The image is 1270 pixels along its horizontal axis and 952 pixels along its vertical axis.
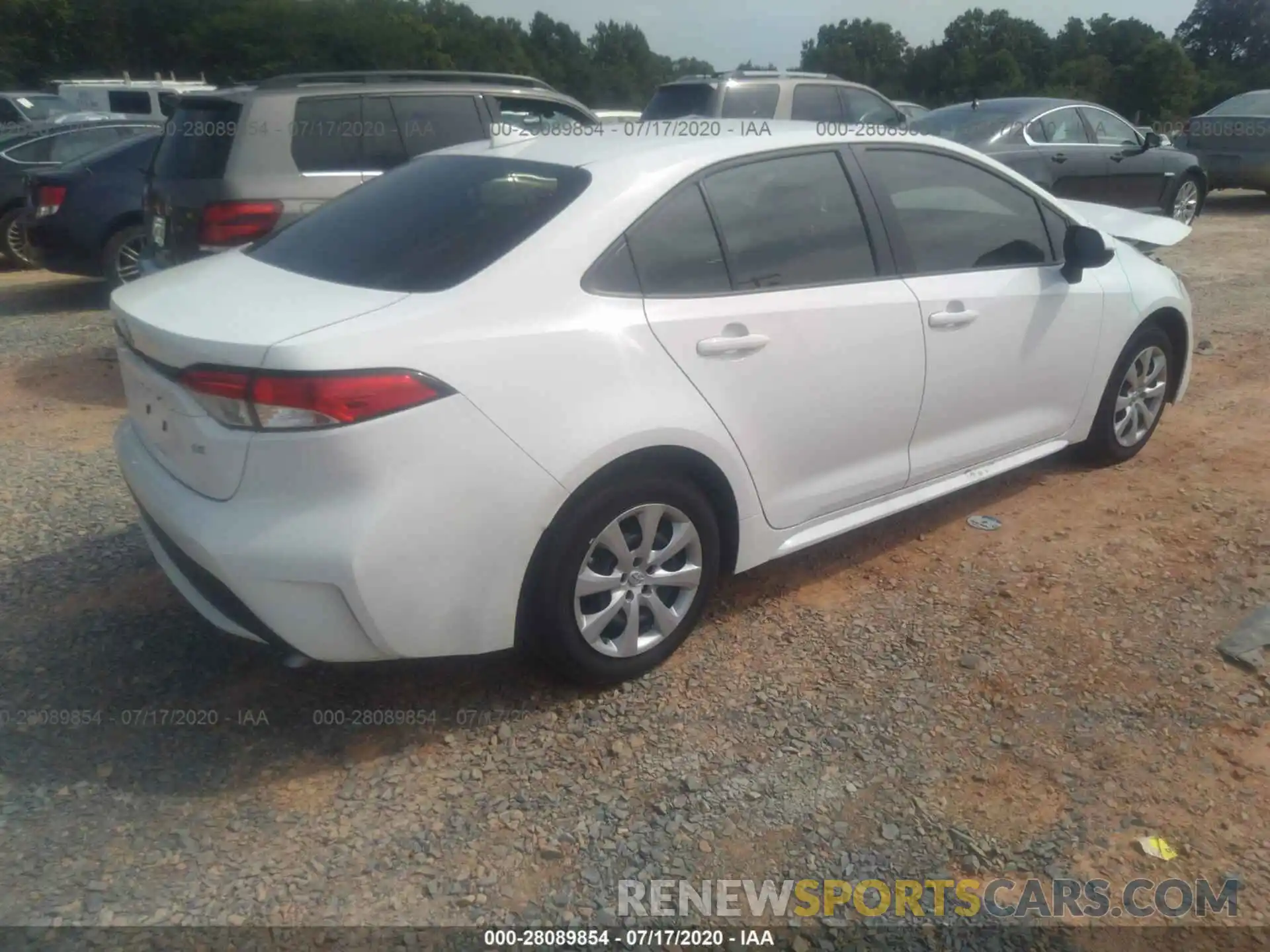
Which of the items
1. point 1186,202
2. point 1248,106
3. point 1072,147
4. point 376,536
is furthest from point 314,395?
point 1248,106

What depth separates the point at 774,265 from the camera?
3.47 m

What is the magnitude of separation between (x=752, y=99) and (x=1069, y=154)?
310 centimetres

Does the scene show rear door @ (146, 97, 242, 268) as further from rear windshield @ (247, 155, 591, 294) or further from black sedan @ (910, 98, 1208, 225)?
black sedan @ (910, 98, 1208, 225)

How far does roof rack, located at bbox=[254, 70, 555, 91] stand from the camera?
6445mm

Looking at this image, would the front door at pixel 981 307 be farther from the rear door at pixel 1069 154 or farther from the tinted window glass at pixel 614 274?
the rear door at pixel 1069 154

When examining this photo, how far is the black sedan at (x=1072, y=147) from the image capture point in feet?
33.1

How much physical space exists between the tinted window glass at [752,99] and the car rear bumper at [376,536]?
26.9 ft

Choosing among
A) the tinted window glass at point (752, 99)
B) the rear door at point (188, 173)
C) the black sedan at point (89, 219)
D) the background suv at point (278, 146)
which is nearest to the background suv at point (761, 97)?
the tinted window glass at point (752, 99)

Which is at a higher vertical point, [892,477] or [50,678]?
[892,477]

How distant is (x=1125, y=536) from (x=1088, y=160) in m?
7.44

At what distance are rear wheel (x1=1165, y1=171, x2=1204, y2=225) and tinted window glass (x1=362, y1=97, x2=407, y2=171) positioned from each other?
8783 mm

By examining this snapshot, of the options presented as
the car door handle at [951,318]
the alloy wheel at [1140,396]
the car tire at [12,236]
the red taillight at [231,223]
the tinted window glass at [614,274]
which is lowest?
the car tire at [12,236]

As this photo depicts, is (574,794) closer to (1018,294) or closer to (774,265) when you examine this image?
(774,265)

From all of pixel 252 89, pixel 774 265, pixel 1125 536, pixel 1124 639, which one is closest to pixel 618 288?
pixel 774 265
